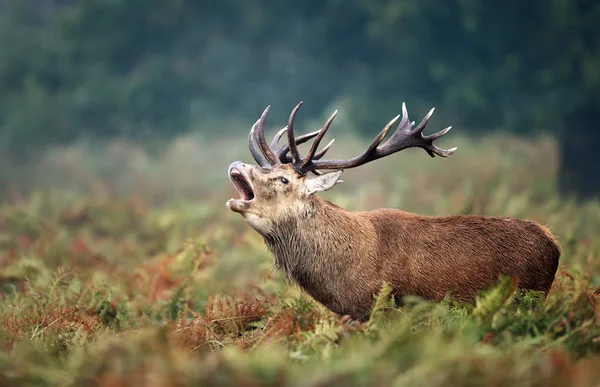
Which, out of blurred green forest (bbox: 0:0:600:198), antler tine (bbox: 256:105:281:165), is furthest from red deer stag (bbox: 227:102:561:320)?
blurred green forest (bbox: 0:0:600:198)

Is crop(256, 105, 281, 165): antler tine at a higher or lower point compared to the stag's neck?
higher

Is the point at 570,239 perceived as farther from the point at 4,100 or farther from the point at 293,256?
the point at 4,100

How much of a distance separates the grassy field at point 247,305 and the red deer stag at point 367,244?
231 millimetres

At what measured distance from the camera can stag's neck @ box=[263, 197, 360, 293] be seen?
20.8 feet

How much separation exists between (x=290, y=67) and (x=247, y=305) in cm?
1907

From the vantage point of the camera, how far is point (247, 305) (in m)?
6.52

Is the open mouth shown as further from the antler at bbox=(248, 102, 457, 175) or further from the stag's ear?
the stag's ear

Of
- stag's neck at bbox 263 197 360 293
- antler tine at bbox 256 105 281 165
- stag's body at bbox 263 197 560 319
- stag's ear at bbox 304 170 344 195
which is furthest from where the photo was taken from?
antler tine at bbox 256 105 281 165

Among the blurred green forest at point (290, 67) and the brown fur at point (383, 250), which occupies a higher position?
the blurred green forest at point (290, 67)

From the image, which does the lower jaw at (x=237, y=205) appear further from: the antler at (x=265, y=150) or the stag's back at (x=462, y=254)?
the stag's back at (x=462, y=254)

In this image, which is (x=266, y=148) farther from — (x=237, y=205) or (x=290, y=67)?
Answer: (x=290, y=67)

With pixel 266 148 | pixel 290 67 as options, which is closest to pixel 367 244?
pixel 266 148

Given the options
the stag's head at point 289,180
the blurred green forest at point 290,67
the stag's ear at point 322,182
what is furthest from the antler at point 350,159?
the blurred green forest at point 290,67

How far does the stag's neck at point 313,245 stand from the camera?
20.8ft
